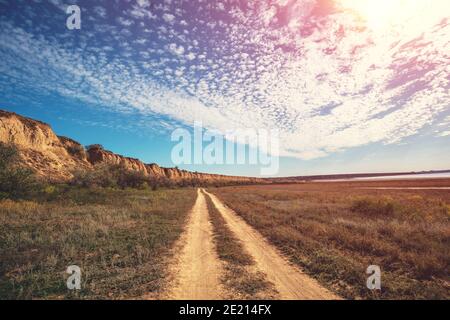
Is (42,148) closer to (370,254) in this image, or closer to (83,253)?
(83,253)

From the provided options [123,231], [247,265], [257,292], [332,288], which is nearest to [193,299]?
[257,292]

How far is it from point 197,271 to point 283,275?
252 centimetres

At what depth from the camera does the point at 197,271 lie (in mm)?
7047

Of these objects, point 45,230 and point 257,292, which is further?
point 45,230

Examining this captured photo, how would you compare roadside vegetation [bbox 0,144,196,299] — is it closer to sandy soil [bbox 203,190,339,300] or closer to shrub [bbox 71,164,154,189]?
sandy soil [bbox 203,190,339,300]

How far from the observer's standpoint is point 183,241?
10.6m

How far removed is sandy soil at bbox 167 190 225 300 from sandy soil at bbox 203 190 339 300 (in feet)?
4.77

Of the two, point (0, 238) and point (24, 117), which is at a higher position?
point (24, 117)

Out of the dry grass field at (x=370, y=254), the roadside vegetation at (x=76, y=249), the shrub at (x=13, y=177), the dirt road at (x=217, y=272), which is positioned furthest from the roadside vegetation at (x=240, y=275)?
the shrub at (x=13, y=177)

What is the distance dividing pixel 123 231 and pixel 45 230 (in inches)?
138

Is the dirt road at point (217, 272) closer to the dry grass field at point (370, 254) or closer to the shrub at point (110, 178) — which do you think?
the dry grass field at point (370, 254)

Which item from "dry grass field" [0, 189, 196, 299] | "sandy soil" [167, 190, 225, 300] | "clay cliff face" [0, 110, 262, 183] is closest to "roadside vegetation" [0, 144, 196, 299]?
"dry grass field" [0, 189, 196, 299]

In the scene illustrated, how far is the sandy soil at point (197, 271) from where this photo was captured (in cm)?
563
